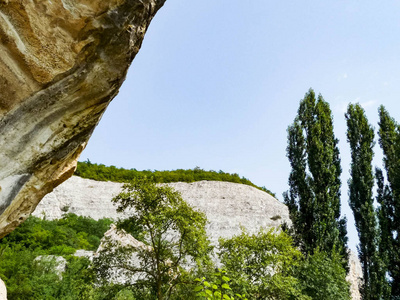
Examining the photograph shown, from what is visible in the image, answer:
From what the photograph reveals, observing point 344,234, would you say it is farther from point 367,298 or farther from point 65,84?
point 65,84

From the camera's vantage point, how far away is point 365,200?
1460 centimetres

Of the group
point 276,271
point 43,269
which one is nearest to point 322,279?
point 276,271

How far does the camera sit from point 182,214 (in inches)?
329

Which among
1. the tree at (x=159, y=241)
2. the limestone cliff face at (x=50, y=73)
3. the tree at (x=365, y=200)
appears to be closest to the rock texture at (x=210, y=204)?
the tree at (x=365, y=200)

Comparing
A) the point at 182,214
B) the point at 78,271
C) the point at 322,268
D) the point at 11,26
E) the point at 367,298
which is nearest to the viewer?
the point at 11,26

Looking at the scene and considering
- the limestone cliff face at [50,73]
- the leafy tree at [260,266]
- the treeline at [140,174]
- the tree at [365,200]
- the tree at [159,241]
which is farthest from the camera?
the treeline at [140,174]

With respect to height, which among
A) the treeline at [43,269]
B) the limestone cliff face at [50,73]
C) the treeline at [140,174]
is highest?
the treeline at [140,174]

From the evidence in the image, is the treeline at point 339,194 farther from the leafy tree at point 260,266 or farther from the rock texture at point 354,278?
the rock texture at point 354,278

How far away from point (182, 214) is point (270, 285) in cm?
326

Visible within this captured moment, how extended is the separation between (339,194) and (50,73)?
13.7 m

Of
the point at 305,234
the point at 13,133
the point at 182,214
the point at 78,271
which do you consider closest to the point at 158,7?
the point at 13,133

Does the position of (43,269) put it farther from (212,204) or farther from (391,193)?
(391,193)

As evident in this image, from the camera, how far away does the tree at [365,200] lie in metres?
12.8

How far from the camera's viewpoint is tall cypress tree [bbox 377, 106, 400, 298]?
43.3 feet
